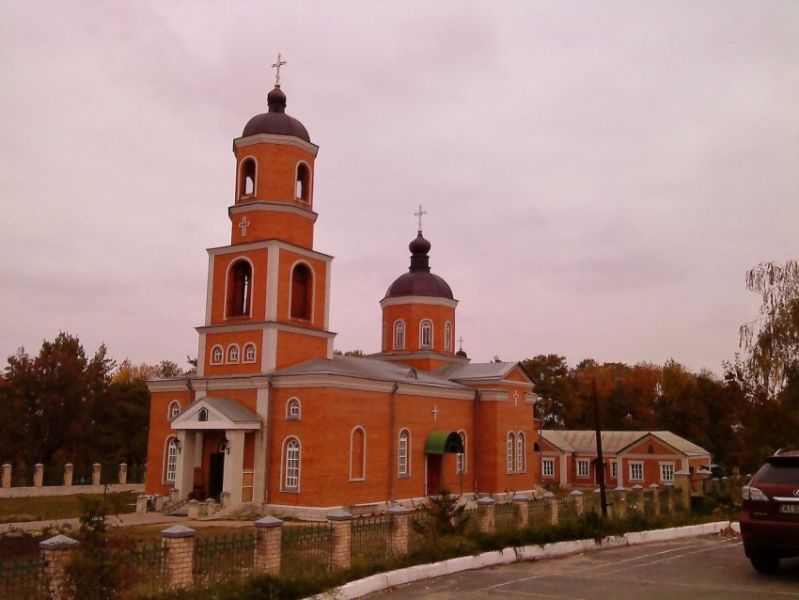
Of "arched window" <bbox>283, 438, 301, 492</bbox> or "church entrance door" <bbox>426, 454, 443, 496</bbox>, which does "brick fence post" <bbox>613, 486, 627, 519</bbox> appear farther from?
"church entrance door" <bbox>426, 454, 443, 496</bbox>

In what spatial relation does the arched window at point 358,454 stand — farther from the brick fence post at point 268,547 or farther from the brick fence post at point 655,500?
the brick fence post at point 268,547

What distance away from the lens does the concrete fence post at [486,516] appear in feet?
42.8

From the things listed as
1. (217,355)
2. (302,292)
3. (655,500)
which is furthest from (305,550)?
(302,292)

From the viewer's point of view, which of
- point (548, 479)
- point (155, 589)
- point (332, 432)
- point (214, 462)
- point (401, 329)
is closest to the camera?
point (155, 589)

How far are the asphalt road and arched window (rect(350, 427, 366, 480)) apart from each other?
31.8ft

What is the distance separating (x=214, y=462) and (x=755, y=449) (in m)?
16.2

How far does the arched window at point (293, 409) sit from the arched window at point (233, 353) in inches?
97.7

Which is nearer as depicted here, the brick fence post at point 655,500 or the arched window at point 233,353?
the brick fence post at point 655,500

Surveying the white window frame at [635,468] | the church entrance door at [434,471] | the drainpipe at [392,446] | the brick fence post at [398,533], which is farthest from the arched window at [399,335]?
the brick fence post at [398,533]

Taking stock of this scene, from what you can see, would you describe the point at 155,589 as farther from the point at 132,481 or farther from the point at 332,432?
the point at 132,481

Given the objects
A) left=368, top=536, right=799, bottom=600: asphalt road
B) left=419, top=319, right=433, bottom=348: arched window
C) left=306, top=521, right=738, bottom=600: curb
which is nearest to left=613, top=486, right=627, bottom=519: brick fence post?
left=306, top=521, right=738, bottom=600: curb

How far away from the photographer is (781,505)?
9.47 meters

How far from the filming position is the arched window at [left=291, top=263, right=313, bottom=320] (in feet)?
76.1

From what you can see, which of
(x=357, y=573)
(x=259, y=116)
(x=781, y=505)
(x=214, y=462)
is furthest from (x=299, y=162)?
(x=781, y=505)
